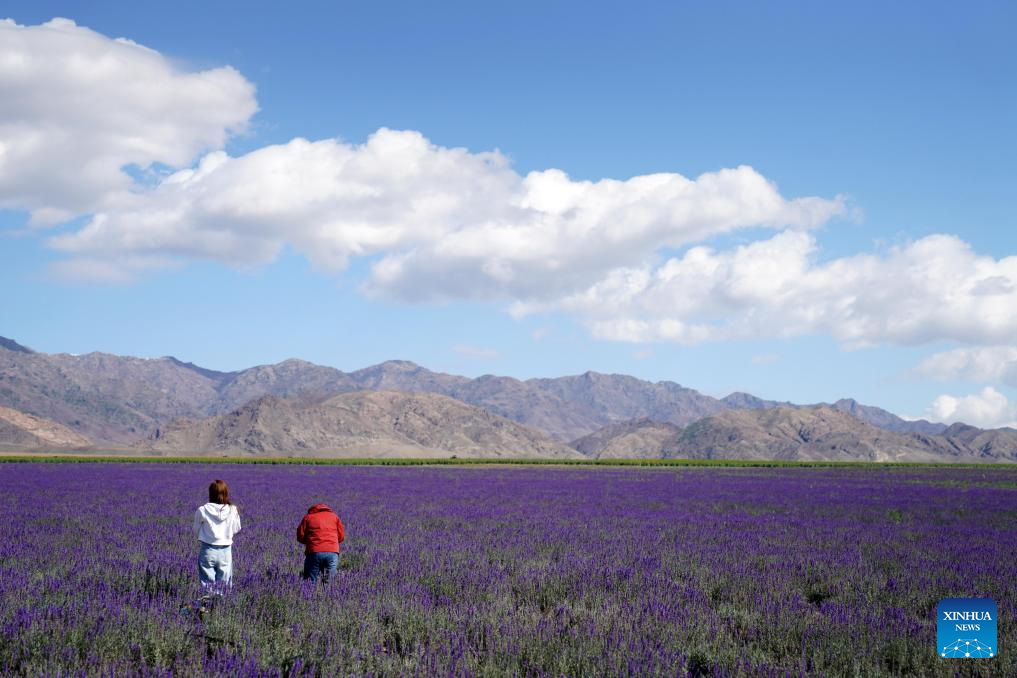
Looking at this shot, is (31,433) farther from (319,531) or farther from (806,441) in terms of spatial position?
(319,531)

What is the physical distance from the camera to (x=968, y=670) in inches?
215

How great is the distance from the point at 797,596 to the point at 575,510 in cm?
1195

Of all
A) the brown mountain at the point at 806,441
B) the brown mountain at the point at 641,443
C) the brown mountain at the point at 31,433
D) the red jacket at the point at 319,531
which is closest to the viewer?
the red jacket at the point at 319,531

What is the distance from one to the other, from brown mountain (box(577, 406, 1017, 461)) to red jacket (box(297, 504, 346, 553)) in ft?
359

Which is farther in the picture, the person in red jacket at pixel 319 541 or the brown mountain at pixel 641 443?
the brown mountain at pixel 641 443

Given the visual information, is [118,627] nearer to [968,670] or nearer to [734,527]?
[968,670]

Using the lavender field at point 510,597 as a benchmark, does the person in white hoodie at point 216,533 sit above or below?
above

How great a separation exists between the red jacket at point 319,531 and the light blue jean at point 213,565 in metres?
0.83

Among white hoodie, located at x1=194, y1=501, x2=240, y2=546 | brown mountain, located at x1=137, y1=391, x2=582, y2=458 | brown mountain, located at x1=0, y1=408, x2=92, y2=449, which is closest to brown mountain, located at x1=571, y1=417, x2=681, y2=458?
brown mountain, located at x1=137, y1=391, x2=582, y2=458

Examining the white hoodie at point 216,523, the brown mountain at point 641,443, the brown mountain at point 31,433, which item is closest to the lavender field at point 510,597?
the white hoodie at point 216,523

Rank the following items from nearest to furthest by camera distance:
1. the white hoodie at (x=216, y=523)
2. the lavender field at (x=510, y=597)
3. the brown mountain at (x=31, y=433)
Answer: the lavender field at (x=510, y=597) < the white hoodie at (x=216, y=523) < the brown mountain at (x=31, y=433)

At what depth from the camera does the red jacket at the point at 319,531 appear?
813cm

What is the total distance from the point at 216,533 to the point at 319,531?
1.13 metres

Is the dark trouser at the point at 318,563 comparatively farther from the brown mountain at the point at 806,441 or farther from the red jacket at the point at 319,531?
the brown mountain at the point at 806,441
